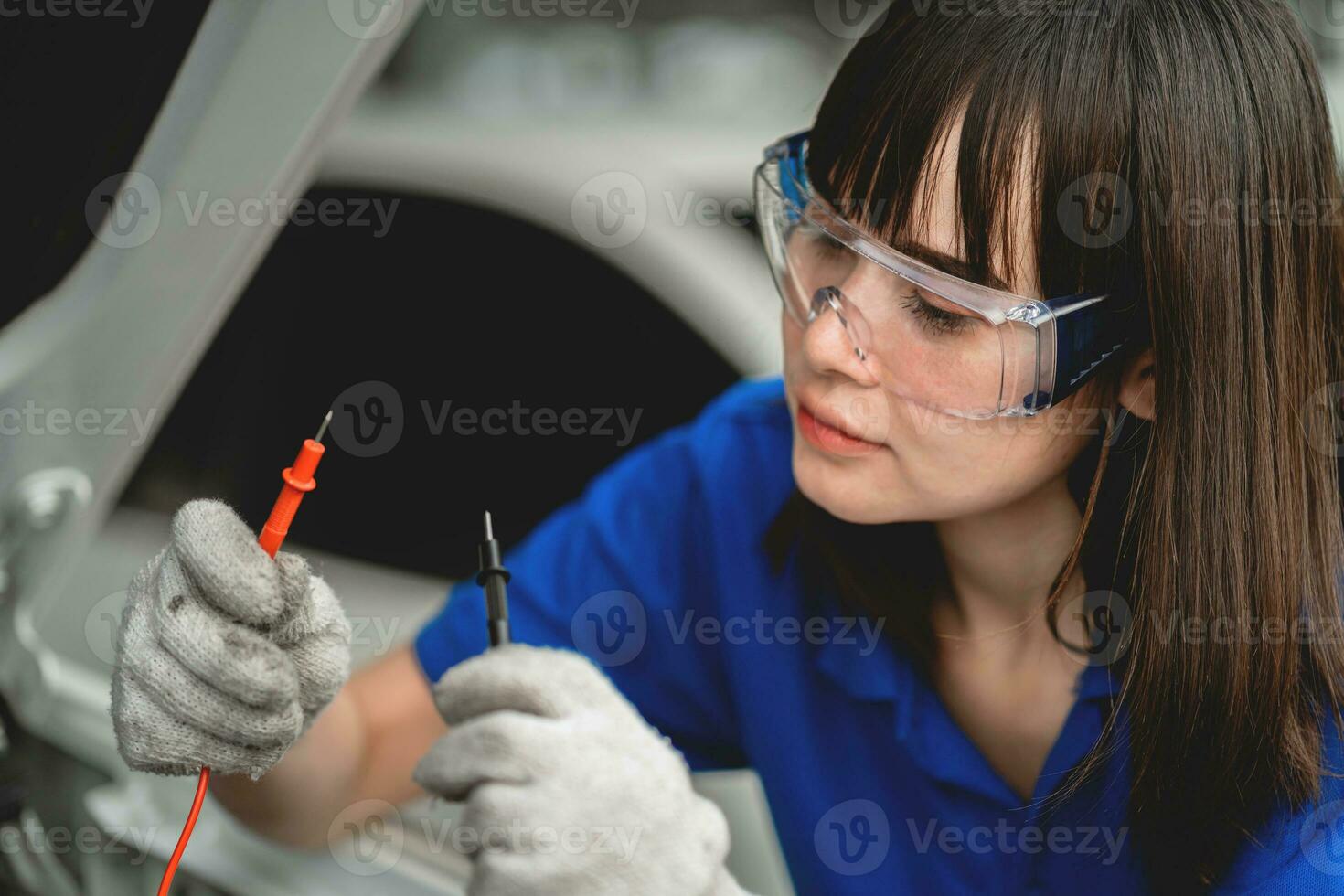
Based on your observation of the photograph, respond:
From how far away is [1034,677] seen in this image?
1.37 meters

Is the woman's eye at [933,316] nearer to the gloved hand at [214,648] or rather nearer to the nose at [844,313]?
the nose at [844,313]

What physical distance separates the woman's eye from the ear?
19cm

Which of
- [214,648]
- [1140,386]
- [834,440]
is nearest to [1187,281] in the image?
[1140,386]

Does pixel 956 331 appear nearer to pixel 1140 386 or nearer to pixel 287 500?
pixel 1140 386

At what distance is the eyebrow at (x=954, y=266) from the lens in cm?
106

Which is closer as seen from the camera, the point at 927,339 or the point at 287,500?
the point at 287,500

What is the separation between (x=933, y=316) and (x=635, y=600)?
625mm

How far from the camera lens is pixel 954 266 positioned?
41.8 inches

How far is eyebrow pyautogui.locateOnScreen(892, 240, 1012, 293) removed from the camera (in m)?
1.06

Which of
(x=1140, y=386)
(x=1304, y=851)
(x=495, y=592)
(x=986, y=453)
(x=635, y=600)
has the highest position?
(x=1140, y=386)

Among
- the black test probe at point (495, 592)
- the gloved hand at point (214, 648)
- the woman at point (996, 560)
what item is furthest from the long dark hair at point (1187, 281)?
the gloved hand at point (214, 648)

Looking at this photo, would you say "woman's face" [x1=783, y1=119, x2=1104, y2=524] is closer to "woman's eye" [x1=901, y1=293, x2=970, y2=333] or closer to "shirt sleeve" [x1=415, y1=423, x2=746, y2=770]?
"woman's eye" [x1=901, y1=293, x2=970, y2=333]

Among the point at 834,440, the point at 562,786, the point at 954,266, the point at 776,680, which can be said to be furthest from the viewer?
the point at 776,680

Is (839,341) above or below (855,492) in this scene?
above
